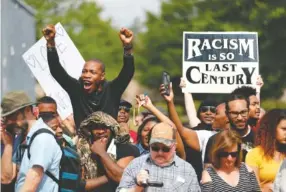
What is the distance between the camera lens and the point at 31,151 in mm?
7605

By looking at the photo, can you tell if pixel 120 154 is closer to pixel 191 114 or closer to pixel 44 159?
pixel 44 159

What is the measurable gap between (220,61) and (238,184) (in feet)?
12.4

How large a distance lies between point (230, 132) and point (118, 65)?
4763 cm

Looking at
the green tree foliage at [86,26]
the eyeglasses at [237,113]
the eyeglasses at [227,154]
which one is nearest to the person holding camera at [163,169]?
the eyeglasses at [227,154]

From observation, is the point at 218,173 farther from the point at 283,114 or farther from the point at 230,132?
the point at 283,114

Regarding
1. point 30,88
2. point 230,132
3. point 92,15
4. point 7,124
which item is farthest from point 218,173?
point 92,15

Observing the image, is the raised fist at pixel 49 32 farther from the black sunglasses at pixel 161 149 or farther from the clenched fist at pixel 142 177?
the clenched fist at pixel 142 177

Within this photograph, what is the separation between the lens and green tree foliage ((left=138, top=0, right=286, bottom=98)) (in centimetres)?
4550

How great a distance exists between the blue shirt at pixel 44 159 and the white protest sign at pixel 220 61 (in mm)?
3330

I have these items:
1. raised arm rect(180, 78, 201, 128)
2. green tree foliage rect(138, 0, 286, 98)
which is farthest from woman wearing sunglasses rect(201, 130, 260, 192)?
green tree foliage rect(138, 0, 286, 98)

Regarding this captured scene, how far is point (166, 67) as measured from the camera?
54906 millimetres

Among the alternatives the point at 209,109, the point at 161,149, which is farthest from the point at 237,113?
the point at 161,149

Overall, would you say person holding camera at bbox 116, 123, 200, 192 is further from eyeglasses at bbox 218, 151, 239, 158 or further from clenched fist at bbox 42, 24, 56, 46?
clenched fist at bbox 42, 24, 56, 46

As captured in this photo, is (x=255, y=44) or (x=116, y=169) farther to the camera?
(x=255, y=44)
